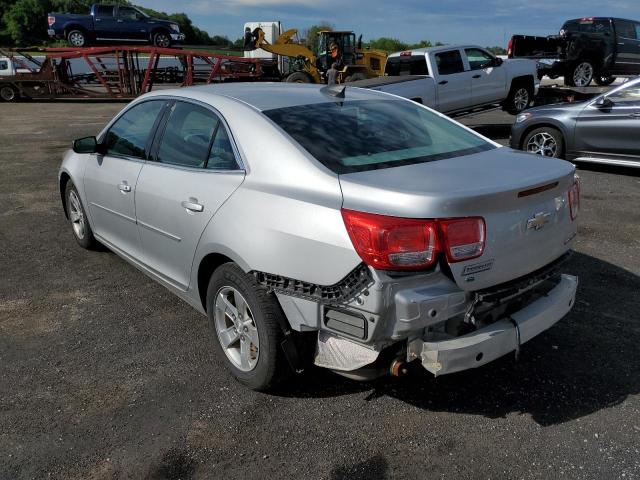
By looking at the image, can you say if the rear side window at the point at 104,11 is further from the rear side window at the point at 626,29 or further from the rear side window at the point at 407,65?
the rear side window at the point at 626,29

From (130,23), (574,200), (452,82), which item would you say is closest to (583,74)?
(452,82)

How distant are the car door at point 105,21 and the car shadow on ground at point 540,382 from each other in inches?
1119

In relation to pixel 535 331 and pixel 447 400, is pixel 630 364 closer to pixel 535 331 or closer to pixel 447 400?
pixel 535 331

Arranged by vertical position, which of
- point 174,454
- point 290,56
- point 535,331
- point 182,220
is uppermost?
point 290,56

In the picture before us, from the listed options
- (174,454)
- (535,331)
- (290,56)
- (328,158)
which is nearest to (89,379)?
(174,454)

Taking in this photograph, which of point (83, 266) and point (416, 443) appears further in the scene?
point (83, 266)

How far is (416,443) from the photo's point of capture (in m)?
2.69

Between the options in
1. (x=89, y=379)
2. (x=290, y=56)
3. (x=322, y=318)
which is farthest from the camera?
(x=290, y=56)

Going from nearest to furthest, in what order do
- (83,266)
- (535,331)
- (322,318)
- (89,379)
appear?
(322,318) < (535,331) < (89,379) < (83,266)

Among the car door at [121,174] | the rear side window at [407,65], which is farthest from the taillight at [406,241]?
the rear side window at [407,65]

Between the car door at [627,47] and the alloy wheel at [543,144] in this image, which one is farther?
the car door at [627,47]

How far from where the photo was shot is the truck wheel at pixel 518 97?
524 inches

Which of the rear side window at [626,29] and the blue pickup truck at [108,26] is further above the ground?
the blue pickup truck at [108,26]

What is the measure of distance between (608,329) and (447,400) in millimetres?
1460
